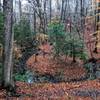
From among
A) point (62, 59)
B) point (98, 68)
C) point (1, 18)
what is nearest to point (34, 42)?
point (62, 59)

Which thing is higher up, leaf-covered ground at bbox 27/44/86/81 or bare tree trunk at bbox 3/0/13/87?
bare tree trunk at bbox 3/0/13/87

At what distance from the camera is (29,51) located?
40719 mm

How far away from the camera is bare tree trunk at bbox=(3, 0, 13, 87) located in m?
15.1

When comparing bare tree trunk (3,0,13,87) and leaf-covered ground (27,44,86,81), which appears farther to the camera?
leaf-covered ground (27,44,86,81)

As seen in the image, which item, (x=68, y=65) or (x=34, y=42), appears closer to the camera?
(x=68, y=65)

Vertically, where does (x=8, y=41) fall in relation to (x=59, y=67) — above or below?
above

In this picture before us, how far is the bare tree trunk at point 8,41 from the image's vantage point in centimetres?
1514

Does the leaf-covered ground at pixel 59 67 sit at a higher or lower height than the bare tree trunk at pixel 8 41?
lower

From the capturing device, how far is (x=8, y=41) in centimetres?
1523

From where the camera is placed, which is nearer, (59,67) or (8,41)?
(8,41)

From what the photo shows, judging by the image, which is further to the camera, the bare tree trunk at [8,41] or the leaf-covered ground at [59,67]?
the leaf-covered ground at [59,67]

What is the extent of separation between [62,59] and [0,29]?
44.6 feet

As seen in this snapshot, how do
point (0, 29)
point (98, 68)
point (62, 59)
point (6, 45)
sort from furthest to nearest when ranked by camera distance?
1. point (62, 59)
2. point (98, 68)
3. point (0, 29)
4. point (6, 45)

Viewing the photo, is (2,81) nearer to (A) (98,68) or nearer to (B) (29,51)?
(A) (98,68)
